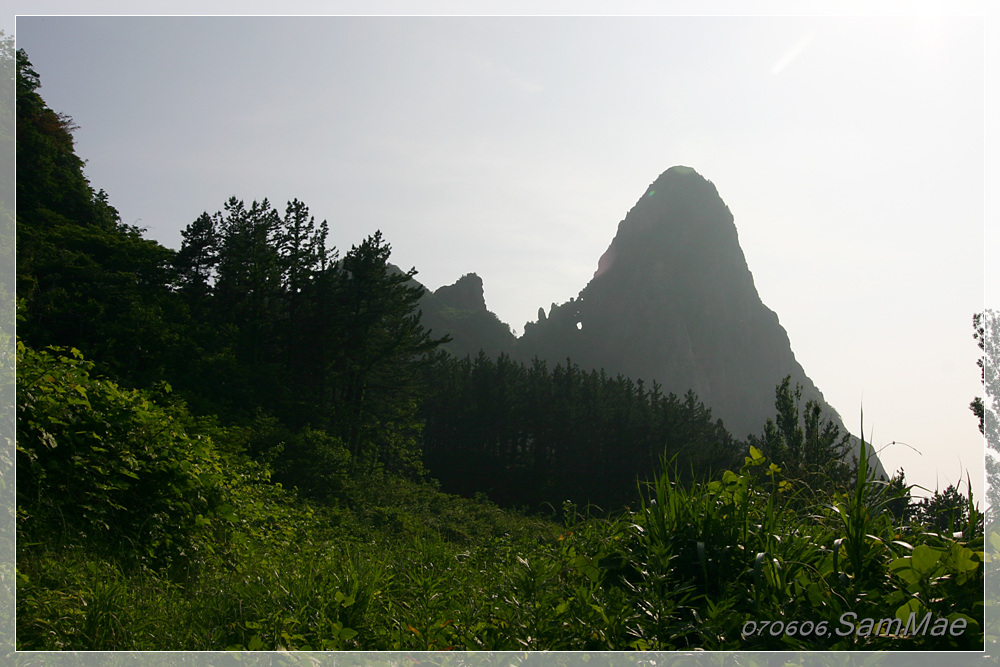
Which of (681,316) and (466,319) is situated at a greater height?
(681,316)

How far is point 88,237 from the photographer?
2067cm

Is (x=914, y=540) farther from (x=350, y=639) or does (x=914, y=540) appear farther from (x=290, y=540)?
(x=290, y=540)

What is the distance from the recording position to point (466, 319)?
12188 cm

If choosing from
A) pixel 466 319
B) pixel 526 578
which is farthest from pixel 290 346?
pixel 466 319

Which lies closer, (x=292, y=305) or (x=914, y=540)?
(x=914, y=540)

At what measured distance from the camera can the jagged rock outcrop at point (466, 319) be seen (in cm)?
11212

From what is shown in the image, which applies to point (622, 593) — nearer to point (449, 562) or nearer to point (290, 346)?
point (449, 562)

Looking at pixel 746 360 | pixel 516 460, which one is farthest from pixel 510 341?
pixel 516 460

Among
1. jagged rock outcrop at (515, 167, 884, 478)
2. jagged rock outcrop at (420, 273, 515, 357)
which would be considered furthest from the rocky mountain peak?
jagged rock outcrop at (515, 167, 884, 478)

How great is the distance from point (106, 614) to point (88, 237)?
22072 millimetres

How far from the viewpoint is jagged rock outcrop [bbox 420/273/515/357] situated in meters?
112

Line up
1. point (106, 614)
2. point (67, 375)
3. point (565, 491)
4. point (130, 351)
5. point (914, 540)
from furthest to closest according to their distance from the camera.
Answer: point (565, 491) → point (130, 351) → point (67, 375) → point (106, 614) → point (914, 540)

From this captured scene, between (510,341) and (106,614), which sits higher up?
(510,341)

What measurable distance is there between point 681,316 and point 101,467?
156 metres
